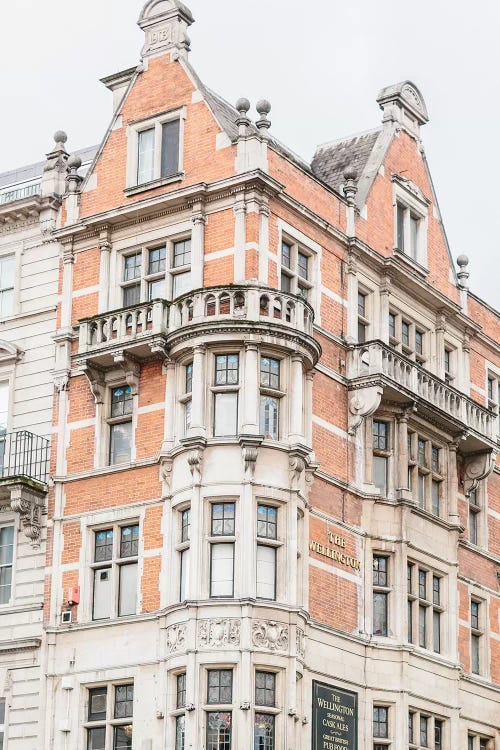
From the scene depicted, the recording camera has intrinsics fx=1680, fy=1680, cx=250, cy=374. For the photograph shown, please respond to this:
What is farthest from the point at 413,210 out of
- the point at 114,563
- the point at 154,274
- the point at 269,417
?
the point at 114,563

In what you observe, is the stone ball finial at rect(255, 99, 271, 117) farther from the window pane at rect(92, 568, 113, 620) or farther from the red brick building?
the window pane at rect(92, 568, 113, 620)

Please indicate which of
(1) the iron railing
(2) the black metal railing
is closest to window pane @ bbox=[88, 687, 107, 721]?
(2) the black metal railing

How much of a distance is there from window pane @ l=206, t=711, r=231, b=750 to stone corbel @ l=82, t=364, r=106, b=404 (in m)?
9.30

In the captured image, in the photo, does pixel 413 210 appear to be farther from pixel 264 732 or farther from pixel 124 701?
pixel 264 732

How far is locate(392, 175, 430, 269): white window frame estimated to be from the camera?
160 feet

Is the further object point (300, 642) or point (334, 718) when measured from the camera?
point (334, 718)

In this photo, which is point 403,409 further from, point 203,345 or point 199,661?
point 199,661

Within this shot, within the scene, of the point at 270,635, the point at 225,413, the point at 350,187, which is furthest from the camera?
the point at 350,187

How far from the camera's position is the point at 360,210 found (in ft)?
154

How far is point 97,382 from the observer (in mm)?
43375

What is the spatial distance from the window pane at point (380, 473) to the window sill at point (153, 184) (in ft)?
30.0

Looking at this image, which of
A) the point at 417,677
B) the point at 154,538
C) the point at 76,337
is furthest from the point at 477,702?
the point at 76,337

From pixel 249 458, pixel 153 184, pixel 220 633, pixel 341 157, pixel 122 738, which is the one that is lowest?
pixel 122 738

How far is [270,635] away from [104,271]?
11.3 meters
